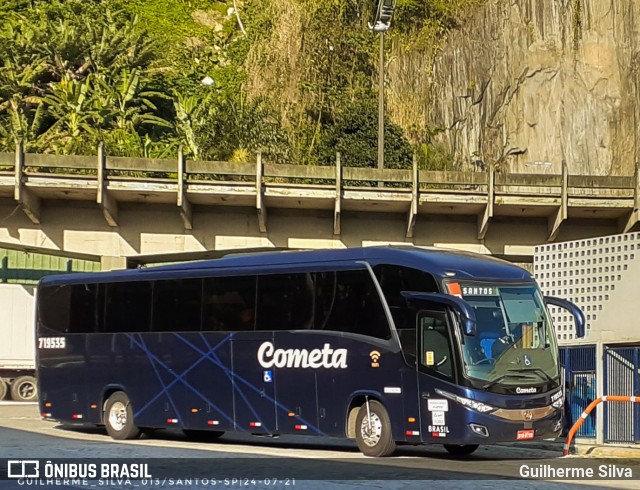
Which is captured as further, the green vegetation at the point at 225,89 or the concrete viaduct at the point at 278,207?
the green vegetation at the point at 225,89

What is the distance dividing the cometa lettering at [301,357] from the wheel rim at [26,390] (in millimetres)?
22228

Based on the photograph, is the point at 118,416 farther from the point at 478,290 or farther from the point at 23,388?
the point at 23,388

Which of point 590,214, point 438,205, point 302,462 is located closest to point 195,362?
point 302,462

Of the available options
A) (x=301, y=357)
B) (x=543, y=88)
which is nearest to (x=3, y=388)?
(x=301, y=357)

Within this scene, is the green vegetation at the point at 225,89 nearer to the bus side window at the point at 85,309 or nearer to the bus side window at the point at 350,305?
the bus side window at the point at 85,309

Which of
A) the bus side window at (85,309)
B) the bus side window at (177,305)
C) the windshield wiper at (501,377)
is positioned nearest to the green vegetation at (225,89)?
the bus side window at (85,309)

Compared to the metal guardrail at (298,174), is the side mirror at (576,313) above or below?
below

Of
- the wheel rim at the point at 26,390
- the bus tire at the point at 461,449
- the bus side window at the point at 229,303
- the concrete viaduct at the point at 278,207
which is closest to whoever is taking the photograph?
the bus tire at the point at 461,449

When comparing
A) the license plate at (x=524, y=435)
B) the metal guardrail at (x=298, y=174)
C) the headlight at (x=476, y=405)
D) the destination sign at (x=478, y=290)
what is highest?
the metal guardrail at (x=298, y=174)

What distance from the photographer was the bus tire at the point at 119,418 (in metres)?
24.9

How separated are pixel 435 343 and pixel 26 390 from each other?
26.1 meters

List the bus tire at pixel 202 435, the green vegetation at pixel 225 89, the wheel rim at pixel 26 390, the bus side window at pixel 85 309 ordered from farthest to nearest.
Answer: the green vegetation at pixel 225 89 → the wheel rim at pixel 26 390 → the bus side window at pixel 85 309 → the bus tire at pixel 202 435

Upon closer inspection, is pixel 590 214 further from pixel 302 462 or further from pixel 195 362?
A: pixel 302 462

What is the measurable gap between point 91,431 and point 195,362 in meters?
5.13
